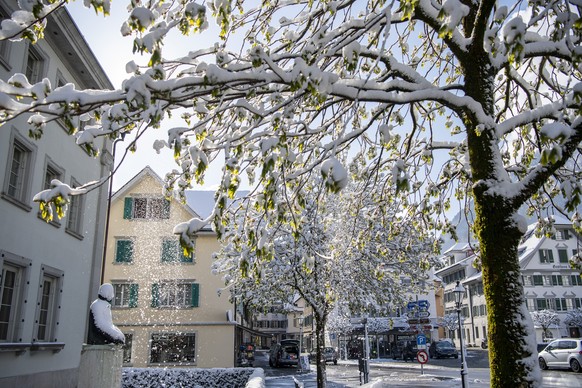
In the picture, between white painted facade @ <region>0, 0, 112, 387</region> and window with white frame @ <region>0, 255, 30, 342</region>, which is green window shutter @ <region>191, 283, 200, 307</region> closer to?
white painted facade @ <region>0, 0, 112, 387</region>

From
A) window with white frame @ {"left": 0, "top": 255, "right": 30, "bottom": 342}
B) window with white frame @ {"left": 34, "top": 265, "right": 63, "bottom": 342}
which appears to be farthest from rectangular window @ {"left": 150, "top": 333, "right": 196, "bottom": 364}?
window with white frame @ {"left": 0, "top": 255, "right": 30, "bottom": 342}

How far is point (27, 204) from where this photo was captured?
474 inches

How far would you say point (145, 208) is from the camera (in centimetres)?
2975

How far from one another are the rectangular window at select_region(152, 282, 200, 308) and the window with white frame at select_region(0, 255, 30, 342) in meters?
16.8

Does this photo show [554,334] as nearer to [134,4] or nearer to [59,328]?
[59,328]

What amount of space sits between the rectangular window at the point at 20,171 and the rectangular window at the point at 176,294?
17.2 m

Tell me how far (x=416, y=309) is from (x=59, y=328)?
11629 mm

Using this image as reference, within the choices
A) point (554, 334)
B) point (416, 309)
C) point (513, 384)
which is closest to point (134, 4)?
point (513, 384)

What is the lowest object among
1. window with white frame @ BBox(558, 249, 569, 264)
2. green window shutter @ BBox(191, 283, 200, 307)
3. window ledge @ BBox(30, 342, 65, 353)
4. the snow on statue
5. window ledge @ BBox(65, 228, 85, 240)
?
window ledge @ BBox(30, 342, 65, 353)

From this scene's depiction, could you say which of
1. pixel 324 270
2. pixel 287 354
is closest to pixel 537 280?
pixel 287 354

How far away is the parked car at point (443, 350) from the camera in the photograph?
4266 centimetres

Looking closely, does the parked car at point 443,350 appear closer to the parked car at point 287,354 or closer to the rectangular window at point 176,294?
the parked car at point 287,354

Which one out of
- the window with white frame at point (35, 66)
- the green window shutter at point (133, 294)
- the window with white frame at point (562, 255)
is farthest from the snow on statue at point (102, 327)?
the window with white frame at point (562, 255)

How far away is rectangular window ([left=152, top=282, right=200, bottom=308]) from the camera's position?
93.5 ft
